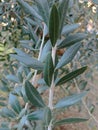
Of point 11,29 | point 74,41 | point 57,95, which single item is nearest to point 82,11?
point 11,29

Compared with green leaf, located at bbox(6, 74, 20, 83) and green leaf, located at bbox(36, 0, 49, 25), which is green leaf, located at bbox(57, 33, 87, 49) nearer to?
green leaf, located at bbox(36, 0, 49, 25)

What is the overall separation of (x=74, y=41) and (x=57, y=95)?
1296 millimetres

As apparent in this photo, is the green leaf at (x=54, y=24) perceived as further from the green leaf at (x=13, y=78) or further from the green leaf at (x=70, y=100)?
the green leaf at (x=13, y=78)

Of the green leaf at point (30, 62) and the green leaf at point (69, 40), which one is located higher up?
the green leaf at point (69, 40)

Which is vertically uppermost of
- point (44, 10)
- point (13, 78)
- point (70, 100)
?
point (44, 10)

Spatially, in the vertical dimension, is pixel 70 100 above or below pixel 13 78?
above

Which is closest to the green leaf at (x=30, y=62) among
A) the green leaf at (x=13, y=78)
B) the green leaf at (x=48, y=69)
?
the green leaf at (x=48, y=69)

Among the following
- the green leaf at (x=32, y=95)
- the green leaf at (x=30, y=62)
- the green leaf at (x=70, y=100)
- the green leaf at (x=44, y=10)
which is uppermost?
the green leaf at (x=44, y=10)

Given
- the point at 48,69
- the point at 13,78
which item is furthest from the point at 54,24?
the point at 13,78

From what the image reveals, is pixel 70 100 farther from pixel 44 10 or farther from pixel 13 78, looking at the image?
pixel 13 78

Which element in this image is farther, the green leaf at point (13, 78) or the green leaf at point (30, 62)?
the green leaf at point (13, 78)

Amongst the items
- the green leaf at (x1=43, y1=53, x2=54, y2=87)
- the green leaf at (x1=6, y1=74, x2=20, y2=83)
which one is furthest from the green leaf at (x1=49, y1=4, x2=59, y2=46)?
the green leaf at (x1=6, y1=74, x2=20, y2=83)

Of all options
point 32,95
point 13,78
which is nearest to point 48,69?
point 32,95

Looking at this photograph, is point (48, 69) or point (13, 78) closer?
point (48, 69)
